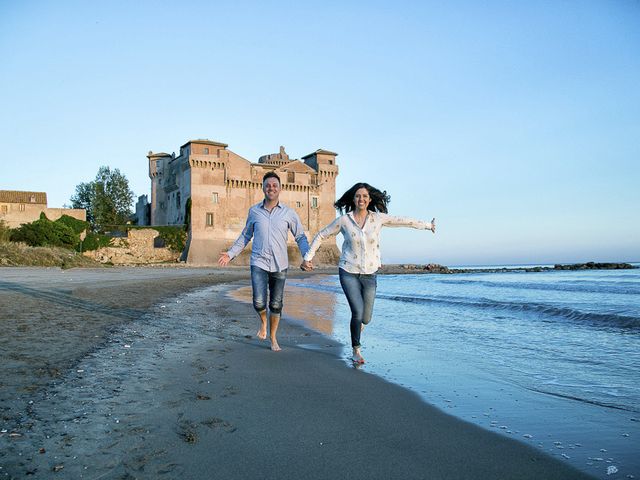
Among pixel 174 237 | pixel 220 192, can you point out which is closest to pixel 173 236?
pixel 174 237

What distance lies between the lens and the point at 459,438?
9.43ft

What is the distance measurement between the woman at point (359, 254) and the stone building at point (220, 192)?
43866 millimetres

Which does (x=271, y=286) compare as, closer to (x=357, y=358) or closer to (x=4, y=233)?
(x=357, y=358)

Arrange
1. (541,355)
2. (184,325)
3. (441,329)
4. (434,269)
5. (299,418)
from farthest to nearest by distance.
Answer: (434,269) < (441,329) < (184,325) < (541,355) < (299,418)

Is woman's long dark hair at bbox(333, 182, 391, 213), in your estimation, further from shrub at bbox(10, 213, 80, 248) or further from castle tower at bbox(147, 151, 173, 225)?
castle tower at bbox(147, 151, 173, 225)

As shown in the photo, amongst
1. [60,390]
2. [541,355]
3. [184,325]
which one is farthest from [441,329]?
[60,390]

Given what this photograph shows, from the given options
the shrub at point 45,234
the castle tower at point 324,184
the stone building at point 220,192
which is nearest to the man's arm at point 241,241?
the shrub at point 45,234

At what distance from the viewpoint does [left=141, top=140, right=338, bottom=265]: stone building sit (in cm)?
4903

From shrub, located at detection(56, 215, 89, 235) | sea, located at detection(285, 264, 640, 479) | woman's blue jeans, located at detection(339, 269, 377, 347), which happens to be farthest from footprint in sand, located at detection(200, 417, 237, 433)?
shrub, located at detection(56, 215, 89, 235)

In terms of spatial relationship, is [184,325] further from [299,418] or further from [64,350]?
[299,418]

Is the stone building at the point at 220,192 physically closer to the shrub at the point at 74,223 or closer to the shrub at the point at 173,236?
the shrub at the point at 173,236

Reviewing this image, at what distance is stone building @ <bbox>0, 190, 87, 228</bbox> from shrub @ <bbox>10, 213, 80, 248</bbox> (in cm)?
244

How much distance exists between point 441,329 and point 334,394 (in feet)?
17.3

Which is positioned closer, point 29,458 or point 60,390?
point 29,458
